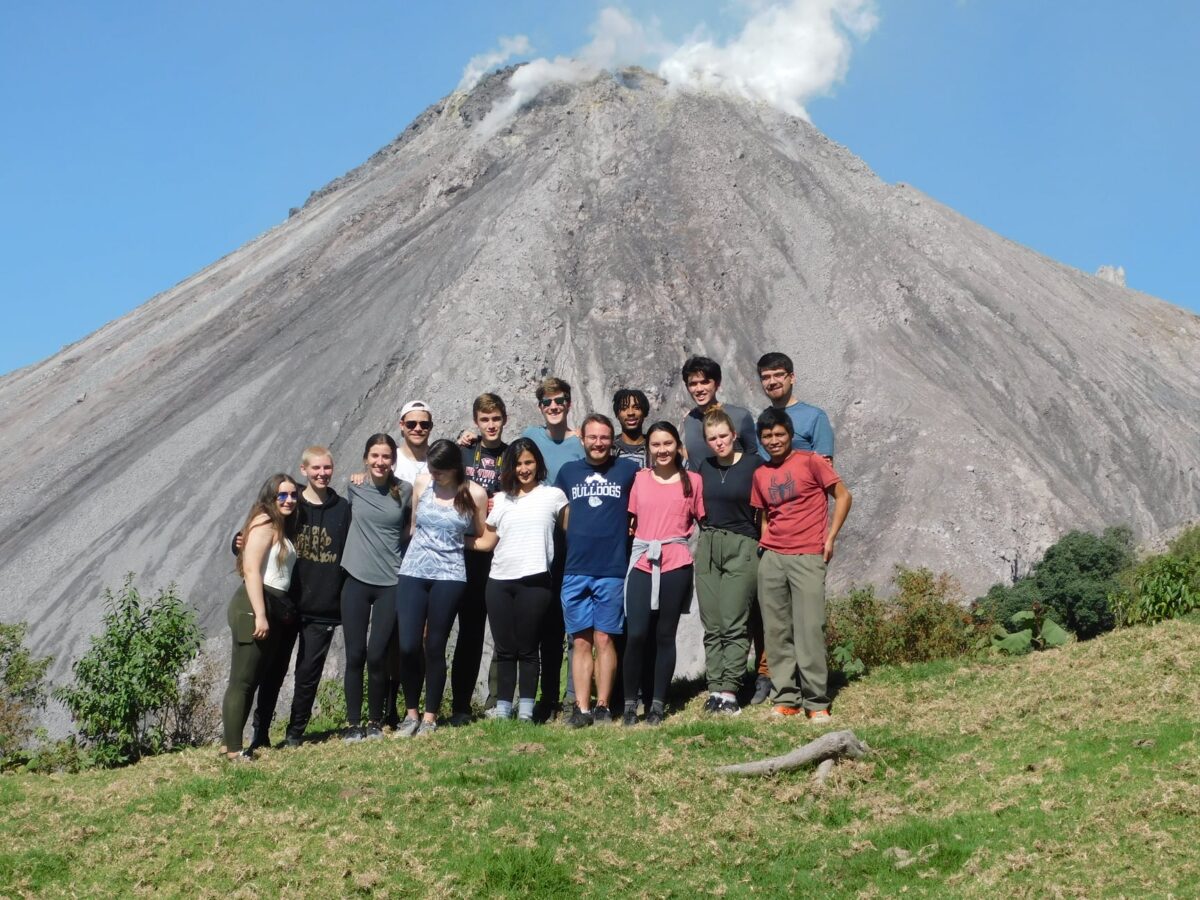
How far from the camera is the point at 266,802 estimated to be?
7359mm

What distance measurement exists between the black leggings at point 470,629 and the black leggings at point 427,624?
1.11 ft

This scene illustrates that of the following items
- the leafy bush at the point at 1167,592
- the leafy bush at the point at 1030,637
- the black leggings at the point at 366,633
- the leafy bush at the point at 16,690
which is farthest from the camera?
the leafy bush at the point at 16,690

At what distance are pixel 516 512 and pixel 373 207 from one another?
56.9 metres

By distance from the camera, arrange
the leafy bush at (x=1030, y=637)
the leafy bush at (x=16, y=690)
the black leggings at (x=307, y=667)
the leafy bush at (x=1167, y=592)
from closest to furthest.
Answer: the black leggings at (x=307, y=667)
the leafy bush at (x=1030, y=637)
the leafy bush at (x=1167, y=592)
the leafy bush at (x=16, y=690)

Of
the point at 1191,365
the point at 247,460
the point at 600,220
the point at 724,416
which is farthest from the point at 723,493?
the point at 1191,365

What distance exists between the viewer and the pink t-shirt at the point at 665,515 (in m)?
9.91

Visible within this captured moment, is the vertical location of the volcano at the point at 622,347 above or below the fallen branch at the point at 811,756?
above

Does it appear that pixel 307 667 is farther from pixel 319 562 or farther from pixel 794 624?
pixel 794 624

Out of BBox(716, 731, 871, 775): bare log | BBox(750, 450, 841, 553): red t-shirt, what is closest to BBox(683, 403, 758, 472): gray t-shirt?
BBox(750, 450, 841, 553): red t-shirt

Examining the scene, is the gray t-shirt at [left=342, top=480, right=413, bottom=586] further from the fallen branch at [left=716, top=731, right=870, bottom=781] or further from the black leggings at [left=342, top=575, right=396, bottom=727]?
the fallen branch at [left=716, top=731, right=870, bottom=781]

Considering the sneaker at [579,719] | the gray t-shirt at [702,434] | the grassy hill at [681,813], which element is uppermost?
the gray t-shirt at [702,434]

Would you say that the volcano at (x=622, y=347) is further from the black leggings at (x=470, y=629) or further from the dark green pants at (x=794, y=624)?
the dark green pants at (x=794, y=624)

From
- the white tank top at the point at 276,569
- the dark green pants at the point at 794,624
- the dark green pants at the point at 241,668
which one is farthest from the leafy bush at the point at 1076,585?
the dark green pants at the point at 241,668

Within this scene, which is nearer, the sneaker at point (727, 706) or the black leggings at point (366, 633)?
the sneaker at point (727, 706)
